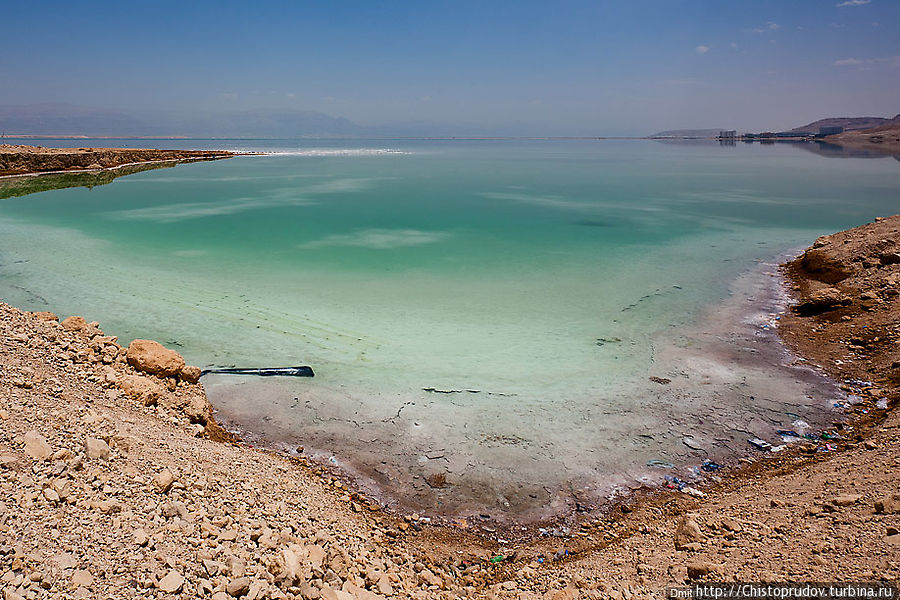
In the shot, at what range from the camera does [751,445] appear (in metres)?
6.12

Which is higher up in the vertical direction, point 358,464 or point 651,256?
point 651,256

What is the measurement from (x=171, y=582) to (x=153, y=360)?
13.0 feet

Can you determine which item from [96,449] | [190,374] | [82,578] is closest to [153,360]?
[190,374]

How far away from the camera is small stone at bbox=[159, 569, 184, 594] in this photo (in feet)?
10.4

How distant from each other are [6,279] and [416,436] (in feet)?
37.7

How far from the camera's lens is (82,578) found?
10.1 feet

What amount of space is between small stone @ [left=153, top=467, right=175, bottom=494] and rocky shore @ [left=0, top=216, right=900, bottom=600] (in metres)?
0.01

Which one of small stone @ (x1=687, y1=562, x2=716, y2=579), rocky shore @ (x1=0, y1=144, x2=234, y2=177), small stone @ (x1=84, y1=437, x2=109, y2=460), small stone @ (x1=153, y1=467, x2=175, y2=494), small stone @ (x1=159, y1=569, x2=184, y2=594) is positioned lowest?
small stone @ (x1=687, y1=562, x2=716, y2=579)

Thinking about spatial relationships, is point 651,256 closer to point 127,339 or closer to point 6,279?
point 127,339

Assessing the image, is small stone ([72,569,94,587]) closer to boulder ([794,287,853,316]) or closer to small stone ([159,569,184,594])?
small stone ([159,569,184,594])

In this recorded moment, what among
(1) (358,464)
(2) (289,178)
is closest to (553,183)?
(2) (289,178)

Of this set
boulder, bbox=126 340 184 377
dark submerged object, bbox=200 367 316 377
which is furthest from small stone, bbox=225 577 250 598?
dark submerged object, bbox=200 367 316 377

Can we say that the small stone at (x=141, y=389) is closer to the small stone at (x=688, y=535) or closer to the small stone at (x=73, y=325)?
the small stone at (x=73, y=325)

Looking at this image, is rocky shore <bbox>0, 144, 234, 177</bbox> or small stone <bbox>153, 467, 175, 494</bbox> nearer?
small stone <bbox>153, 467, 175, 494</bbox>
